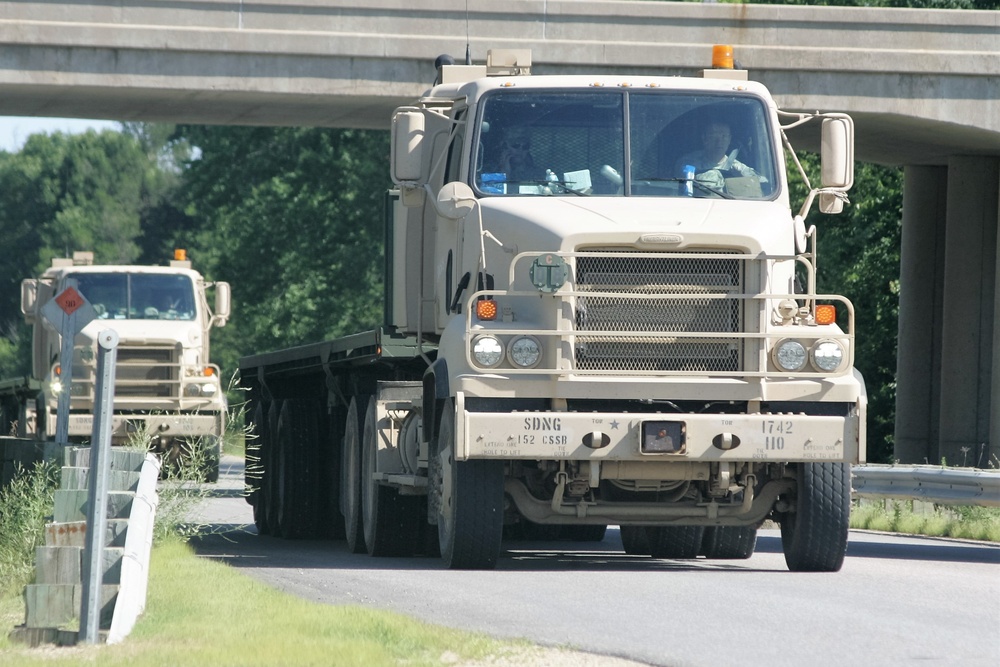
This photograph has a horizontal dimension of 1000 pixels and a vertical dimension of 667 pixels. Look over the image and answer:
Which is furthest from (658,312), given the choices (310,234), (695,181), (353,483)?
(310,234)

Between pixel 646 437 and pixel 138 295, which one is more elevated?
pixel 138 295

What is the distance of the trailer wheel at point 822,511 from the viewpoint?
12164 millimetres

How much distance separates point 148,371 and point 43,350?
2.10m

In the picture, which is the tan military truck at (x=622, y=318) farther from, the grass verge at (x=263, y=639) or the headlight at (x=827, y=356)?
the grass verge at (x=263, y=639)

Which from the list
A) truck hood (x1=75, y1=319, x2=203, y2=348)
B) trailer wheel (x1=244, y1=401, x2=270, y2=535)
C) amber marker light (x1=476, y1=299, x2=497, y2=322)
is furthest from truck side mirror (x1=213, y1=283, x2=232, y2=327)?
amber marker light (x1=476, y1=299, x2=497, y2=322)

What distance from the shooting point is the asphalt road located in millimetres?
8664

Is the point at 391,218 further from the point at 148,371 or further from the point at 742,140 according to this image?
the point at 148,371

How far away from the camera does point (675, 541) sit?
14922 millimetres

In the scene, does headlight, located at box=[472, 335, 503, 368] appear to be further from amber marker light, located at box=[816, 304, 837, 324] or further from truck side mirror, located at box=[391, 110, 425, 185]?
amber marker light, located at box=[816, 304, 837, 324]

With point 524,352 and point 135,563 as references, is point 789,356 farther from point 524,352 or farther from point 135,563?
Answer: point 135,563

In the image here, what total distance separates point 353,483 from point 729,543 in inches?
128

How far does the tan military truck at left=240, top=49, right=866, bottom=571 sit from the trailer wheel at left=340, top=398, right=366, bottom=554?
196cm

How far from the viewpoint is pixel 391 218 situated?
14969 mm

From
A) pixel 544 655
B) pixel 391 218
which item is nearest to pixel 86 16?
pixel 391 218
